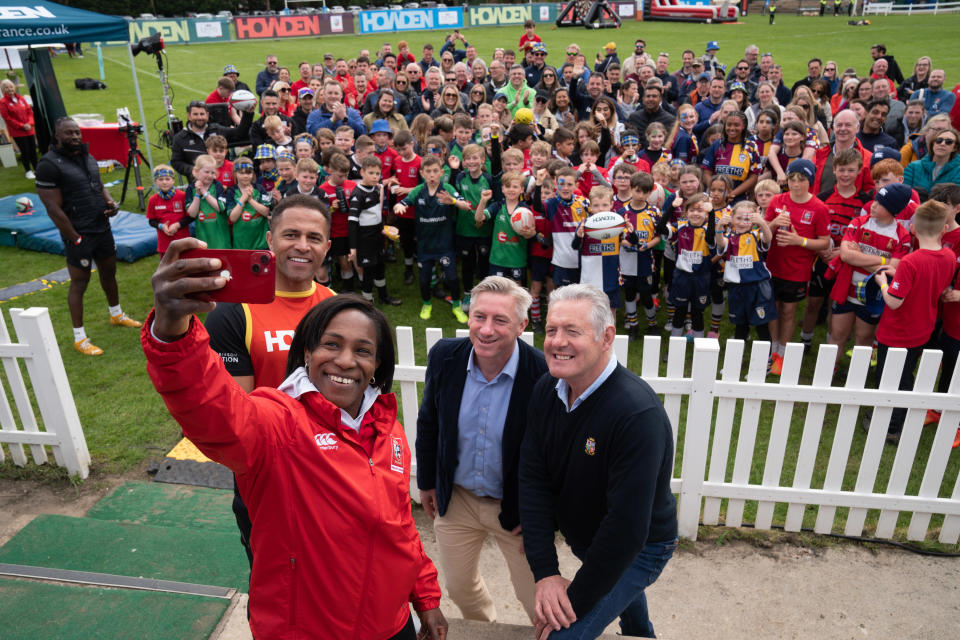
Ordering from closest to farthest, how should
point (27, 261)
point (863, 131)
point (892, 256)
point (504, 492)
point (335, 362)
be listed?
point (335, 362), point (504, 492), point (892, 256), point (863, 131), point (27, 261)

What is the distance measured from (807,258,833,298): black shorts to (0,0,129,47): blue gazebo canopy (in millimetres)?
9716

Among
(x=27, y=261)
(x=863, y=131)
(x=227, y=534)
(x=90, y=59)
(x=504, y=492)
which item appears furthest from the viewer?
(x=90, y=59)

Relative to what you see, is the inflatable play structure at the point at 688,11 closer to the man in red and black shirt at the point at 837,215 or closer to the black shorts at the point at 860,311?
the man in red and black shirt at the point at 837,215

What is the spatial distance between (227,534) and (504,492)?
2.25m

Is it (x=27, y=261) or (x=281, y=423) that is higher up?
(x=281, y=423)

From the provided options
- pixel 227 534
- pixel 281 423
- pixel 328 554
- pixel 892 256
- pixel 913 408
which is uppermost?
pixel 281 423

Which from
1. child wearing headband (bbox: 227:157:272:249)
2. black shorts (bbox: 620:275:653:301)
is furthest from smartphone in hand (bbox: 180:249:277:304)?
child wearing headband (bbox: 227:157:272:249)

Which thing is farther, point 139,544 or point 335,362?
point 139,544

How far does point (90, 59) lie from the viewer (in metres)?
33.0


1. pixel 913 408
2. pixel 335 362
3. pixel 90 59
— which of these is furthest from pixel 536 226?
pixel 90 59

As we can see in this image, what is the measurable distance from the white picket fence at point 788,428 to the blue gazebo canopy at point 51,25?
26.7 feet

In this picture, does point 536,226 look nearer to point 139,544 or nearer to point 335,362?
point 139,544

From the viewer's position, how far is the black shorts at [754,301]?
6.25 metres

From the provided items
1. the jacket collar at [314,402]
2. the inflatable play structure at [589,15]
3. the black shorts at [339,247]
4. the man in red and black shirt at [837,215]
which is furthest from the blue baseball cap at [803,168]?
the inflatable play structure at [589,15]
